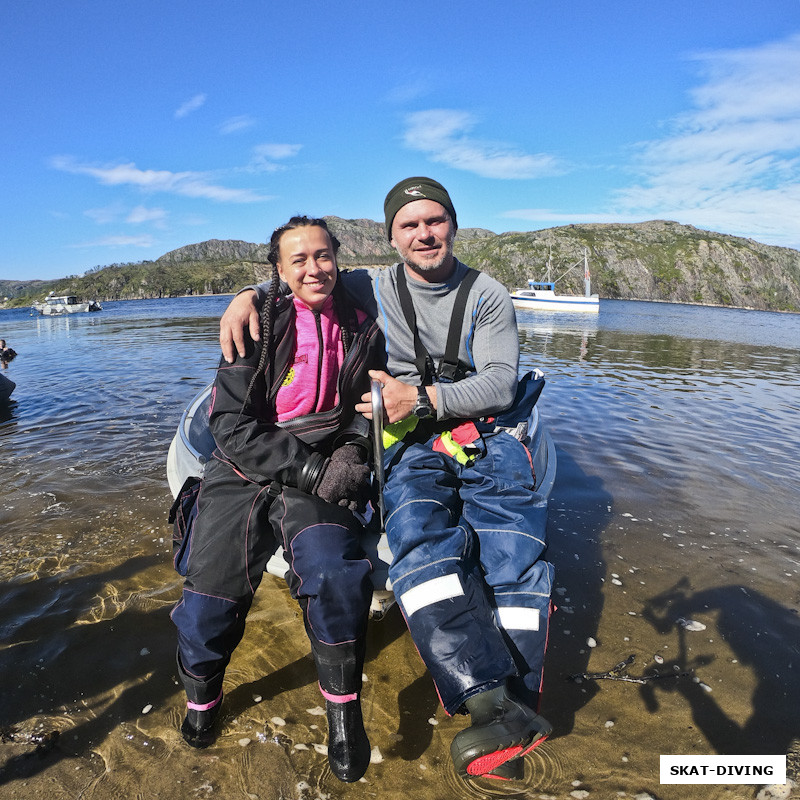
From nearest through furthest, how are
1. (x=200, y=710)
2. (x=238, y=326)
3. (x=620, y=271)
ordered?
(x=200, y=710) → (x=238, y=326) → (x=620, y=271)

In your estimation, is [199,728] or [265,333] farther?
[265,333]

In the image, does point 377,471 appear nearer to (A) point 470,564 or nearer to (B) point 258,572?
(A) point 470,564

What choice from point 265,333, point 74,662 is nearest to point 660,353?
point 265,333

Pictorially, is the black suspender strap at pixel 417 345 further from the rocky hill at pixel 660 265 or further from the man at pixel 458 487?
the rocky hill at pixel 660 265

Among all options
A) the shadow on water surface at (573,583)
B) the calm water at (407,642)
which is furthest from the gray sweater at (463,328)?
the calm water at (407,642)

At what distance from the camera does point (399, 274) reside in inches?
152

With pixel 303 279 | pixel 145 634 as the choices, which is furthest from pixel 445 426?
pixel 145 634

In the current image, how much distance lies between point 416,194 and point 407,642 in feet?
10.9

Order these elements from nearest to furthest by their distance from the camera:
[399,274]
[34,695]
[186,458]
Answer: [34,695], [399,274], [186,458]

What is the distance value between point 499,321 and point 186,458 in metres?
3.11

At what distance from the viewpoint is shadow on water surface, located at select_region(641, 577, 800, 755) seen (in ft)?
9.64

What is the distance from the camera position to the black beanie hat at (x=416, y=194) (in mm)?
3570

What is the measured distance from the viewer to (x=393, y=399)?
3.18 m

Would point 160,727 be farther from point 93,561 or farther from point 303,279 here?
point 303,279
